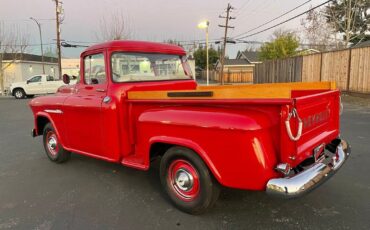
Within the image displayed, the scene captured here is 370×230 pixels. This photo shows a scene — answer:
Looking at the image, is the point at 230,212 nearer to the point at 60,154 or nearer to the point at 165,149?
the point at 165,149

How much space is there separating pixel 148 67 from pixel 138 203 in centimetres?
203

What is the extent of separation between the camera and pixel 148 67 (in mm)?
4871

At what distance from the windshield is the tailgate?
2.13m

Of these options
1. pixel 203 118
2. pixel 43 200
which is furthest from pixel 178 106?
pixel 43 200

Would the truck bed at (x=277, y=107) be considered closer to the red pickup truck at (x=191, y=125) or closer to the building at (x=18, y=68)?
the red pickup truck at (x=191, y=125)

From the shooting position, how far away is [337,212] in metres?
3.61

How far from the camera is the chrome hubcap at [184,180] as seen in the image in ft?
11.9

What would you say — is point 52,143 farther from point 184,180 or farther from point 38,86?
point 38,86

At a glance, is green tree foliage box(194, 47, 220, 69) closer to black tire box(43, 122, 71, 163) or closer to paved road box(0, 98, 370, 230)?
black tire box(43, 122, 71, 163)

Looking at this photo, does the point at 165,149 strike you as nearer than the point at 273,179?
No

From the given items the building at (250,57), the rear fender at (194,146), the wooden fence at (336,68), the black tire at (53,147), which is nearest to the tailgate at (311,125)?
the rear fender at (194,146)

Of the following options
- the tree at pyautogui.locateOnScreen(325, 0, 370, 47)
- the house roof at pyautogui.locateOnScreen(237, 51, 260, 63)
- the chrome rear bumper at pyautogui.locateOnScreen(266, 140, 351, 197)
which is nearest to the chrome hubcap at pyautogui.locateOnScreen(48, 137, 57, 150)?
the chrome rear bumper at pyautogui.locateOnScreen(266, 140, 351, 197)

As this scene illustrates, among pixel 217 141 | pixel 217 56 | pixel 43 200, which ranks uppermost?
pixel 217 56

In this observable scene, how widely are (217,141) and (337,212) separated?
1.72 meters
